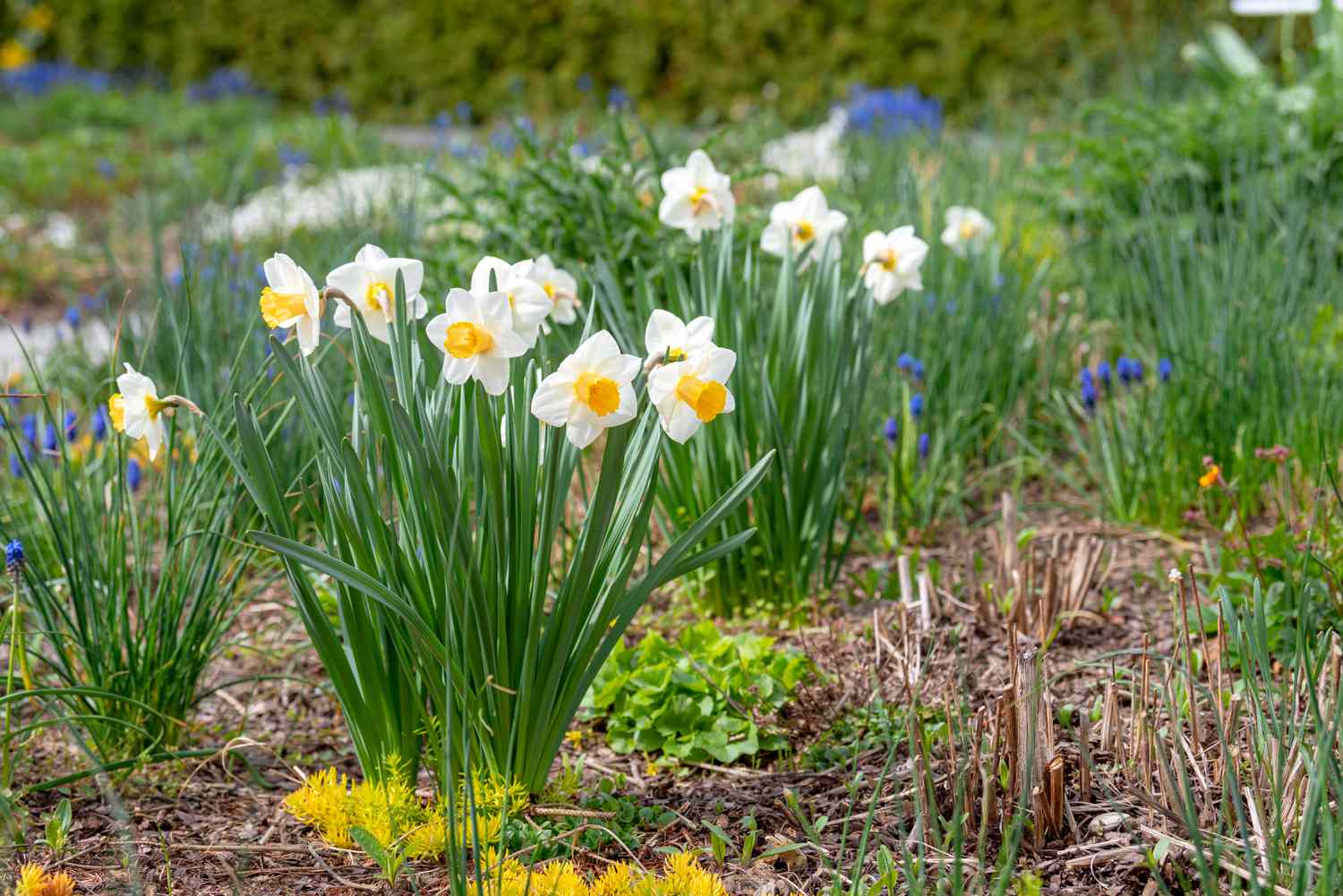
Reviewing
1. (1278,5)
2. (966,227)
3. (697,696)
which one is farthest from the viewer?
(1278,5)

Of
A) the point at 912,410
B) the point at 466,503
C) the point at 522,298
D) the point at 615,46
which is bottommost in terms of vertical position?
the point at 912,410

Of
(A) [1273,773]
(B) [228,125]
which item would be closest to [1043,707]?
(A) [1273,773]

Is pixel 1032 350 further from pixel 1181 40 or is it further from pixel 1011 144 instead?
pixel 1181 40

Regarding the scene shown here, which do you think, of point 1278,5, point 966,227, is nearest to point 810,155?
point 1278,5

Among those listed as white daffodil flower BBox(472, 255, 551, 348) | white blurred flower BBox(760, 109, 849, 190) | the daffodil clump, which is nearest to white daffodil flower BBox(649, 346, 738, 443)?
the daffodil clump

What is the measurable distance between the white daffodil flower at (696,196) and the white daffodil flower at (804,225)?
0.15 metres

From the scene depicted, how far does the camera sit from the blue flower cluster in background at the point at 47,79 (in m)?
10.1

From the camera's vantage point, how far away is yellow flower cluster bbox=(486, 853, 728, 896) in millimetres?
1528

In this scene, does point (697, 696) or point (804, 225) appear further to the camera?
point (804, 225)

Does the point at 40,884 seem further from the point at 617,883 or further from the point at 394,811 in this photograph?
the point at 617,883

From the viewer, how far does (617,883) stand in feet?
5.13

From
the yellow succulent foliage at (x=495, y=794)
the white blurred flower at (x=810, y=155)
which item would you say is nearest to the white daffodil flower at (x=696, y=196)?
the yellow succulent foliage at (x=495, y=794)

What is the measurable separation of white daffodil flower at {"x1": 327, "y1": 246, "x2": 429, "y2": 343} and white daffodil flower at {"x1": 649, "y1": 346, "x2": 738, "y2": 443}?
0.40 meters

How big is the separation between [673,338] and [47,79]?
35.4 ft
